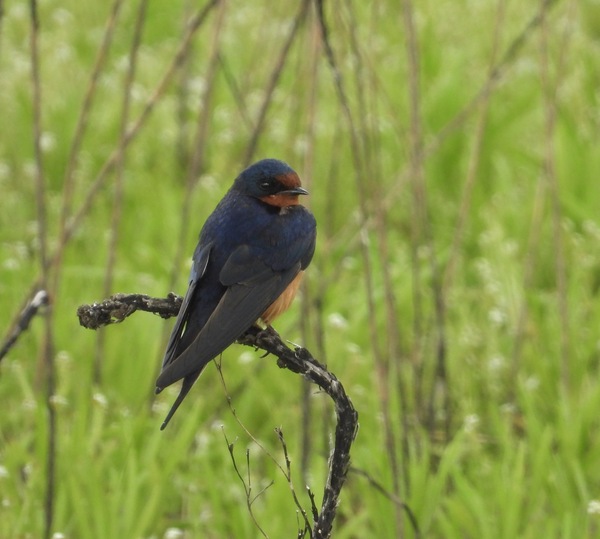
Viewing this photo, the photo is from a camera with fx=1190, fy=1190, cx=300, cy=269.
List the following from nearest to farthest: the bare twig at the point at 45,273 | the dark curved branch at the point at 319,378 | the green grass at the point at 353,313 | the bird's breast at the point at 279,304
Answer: the dark curved branch at the point at 319,378 < the bird's breast at the point at 279,304 < the bare twig at the point at 45,273 < the green grass at the point at 353,313

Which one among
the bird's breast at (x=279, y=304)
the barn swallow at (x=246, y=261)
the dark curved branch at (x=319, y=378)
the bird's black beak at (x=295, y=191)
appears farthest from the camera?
the bird's black beak at (x=295, y=191)

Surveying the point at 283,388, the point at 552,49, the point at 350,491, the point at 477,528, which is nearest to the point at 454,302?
the point at 283,388

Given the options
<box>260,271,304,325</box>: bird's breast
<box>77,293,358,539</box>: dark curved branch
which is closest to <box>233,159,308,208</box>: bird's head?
<box>260,271,304,325</box>: bird's breast

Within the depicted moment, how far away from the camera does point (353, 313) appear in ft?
13.4

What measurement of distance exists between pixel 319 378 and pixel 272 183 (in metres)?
0.82

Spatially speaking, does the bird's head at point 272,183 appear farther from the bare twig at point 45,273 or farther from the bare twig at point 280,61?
the bare twig at point 45,273

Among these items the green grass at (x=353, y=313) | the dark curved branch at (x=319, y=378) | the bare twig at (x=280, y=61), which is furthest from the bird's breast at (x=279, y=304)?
the bare twig at (x=280, y=61)

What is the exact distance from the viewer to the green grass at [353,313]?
9.37 ft

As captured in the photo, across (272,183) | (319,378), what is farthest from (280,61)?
(319,378)

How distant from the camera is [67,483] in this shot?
284 cm

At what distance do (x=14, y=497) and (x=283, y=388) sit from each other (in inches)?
39.6

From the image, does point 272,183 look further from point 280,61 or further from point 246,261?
point 280,61

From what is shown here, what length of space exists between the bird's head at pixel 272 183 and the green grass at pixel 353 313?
1.16 ft

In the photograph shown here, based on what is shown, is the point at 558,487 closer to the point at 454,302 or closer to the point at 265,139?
the point at 454,302
